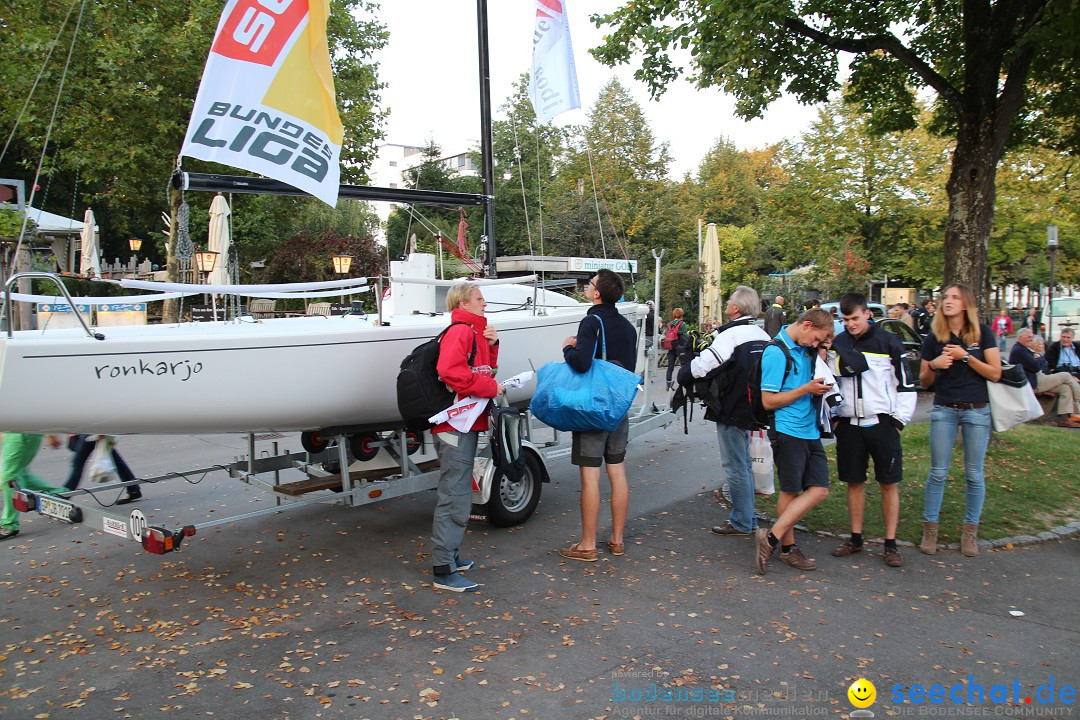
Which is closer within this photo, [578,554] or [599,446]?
[599,446]

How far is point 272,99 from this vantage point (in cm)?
489

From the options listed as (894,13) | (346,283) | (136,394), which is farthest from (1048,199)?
(136,394)

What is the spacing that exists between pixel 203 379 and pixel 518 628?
2409 mm

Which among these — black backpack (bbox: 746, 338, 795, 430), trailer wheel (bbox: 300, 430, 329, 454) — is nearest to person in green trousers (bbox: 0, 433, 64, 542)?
trailer wheel (bbox: 300, 430, 329, 454)

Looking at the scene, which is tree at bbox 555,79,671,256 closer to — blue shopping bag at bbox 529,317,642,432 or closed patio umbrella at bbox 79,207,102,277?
closed patio umbrella at bbox 79,207,102,277

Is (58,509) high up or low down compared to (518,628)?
up

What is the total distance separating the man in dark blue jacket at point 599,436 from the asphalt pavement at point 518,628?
0.77ft

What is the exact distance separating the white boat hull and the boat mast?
201cm

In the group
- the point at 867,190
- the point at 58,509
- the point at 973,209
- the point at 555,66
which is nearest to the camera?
the point at 58,509

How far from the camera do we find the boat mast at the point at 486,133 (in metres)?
7.46

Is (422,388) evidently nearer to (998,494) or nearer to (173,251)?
(998,494)

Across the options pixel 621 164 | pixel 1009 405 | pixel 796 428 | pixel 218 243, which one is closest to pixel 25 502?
pixel 796 428

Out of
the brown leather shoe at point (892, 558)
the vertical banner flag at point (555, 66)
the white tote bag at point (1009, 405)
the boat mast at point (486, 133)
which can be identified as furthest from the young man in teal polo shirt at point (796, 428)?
the vertical banner flag at point (555, 66)

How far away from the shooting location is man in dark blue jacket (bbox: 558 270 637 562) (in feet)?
17.4
